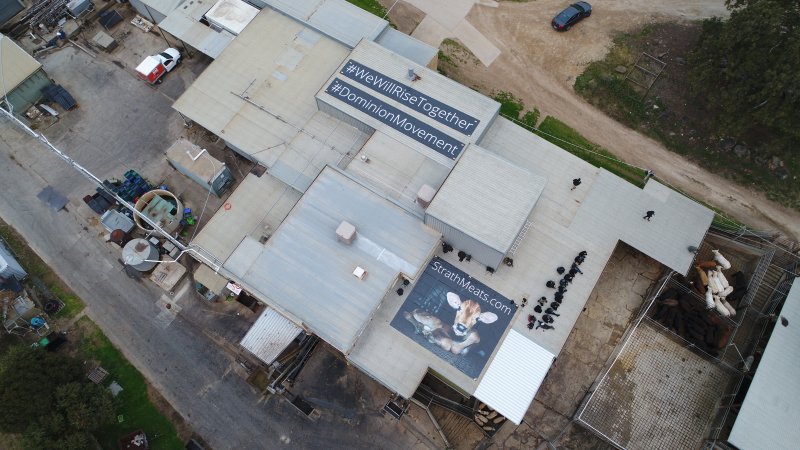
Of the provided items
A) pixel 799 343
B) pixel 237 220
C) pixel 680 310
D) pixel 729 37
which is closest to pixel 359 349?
pixel 237 220

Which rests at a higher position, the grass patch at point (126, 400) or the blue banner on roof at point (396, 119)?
the blue banner on roof at point (396, 119)

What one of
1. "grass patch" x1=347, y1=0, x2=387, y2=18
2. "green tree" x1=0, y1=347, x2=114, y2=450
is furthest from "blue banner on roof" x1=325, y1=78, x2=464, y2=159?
"green tree" x1=0, y1=347, x2=114, y2=450

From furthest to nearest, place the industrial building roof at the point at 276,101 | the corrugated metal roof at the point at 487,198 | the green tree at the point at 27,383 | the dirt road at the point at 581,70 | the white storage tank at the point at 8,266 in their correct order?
the dirt road at the point at 581,70
the industrial building roof at the point at 276,101
the white storage tank at the point at 8,266
the corrugated metal roof at the point at 487,198
the green tree at the point at 27,383

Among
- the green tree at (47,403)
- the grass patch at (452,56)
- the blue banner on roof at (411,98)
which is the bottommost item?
the green tree at (47,403)

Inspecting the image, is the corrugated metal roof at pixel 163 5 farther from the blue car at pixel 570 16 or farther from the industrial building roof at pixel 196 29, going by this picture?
the blue car at pixel 570 16

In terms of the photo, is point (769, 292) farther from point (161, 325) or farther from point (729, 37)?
point (161, 325)

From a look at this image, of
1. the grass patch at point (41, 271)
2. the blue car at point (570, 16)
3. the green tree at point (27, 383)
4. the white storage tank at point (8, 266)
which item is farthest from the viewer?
the blue car at point (570, 16)

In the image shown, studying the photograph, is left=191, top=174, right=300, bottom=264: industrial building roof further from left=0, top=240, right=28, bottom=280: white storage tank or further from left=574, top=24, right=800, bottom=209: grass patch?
left=574, top=24, right=800, bottom=209: grass patch

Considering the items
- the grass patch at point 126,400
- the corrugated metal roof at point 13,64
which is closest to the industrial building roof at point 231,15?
the corrugated metal roof at point 13,64
